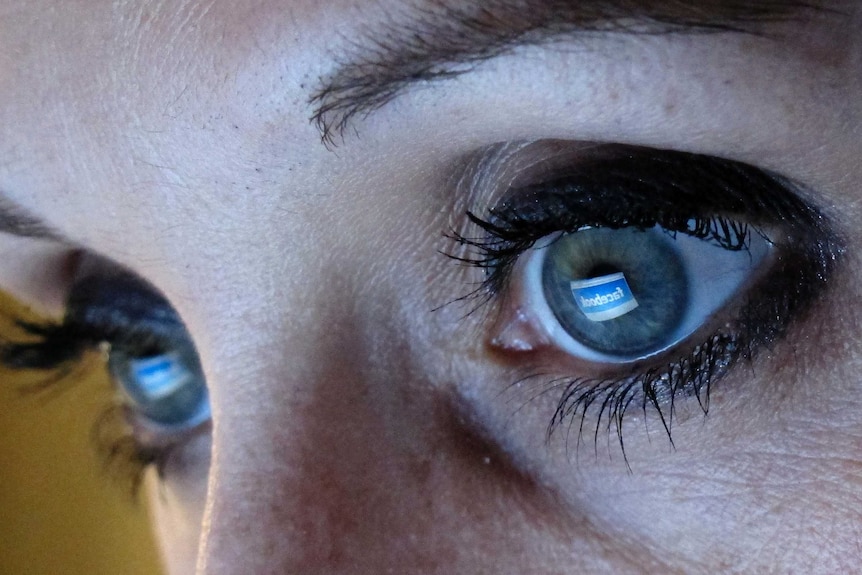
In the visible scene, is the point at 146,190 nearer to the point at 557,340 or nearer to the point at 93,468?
the point at 557,340

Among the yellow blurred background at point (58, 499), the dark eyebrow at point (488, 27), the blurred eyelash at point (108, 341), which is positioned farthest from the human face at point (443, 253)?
the yellow blurred background at point (58, 499)

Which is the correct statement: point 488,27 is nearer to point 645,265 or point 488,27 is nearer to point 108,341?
point 645,265

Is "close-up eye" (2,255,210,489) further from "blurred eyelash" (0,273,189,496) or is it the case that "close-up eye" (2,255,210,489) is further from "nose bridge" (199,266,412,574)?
"nose bridge" (199,266,412,574)

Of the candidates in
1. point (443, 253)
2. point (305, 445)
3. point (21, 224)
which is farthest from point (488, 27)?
point (21, 224)

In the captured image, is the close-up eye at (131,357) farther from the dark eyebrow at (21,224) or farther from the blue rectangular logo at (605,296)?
the blue rectangular logo at (605,296)

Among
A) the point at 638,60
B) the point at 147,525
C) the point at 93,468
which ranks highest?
the point at 638,60

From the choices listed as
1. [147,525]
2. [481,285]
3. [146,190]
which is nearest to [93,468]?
[147,525]

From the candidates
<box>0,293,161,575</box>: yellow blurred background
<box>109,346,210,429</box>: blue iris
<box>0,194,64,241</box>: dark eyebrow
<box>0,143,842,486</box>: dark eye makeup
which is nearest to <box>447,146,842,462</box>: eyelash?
<box>0,143,842,486</box>: dark eye makeup
